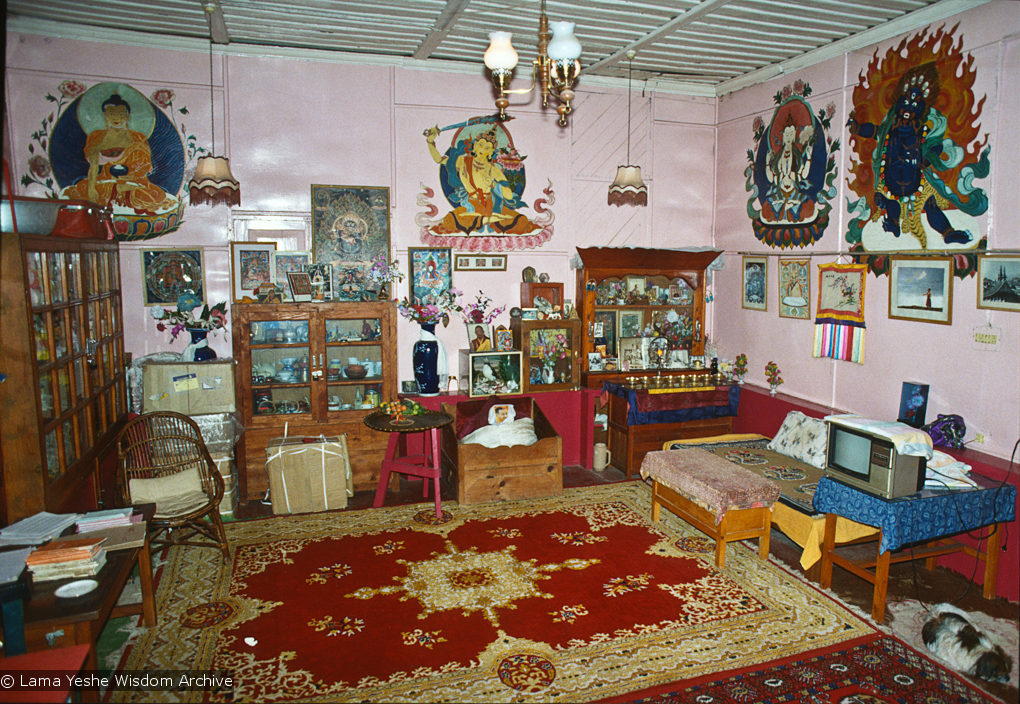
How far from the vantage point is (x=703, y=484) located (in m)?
5.12

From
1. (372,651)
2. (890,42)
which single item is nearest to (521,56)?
(890,42)

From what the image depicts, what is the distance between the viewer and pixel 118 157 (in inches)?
247

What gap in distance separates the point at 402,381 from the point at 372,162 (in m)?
2.42

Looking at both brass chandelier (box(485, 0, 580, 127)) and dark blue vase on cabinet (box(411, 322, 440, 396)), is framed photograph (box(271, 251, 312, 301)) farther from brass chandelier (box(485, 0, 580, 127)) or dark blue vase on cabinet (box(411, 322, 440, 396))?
brass chandelier (box(485, 0, 580, 127))

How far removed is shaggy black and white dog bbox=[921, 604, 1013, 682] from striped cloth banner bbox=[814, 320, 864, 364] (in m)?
2.57

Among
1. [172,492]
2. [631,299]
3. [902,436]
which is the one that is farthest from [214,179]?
[902,436]

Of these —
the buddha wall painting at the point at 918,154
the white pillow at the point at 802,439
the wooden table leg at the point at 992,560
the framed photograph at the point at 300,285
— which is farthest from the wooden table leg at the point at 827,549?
the framed photograph at the point at 300,285

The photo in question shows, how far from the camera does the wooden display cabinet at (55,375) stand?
3941 mm

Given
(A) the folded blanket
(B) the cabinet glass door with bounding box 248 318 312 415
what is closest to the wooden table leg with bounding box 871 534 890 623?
(A) the folded blanket

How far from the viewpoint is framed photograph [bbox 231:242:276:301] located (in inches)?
262

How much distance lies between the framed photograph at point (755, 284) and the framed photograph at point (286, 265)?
4.95 m

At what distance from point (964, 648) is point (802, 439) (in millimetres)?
2401

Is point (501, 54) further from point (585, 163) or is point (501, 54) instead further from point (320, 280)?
point (585, 163)

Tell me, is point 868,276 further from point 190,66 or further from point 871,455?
point 190,66
